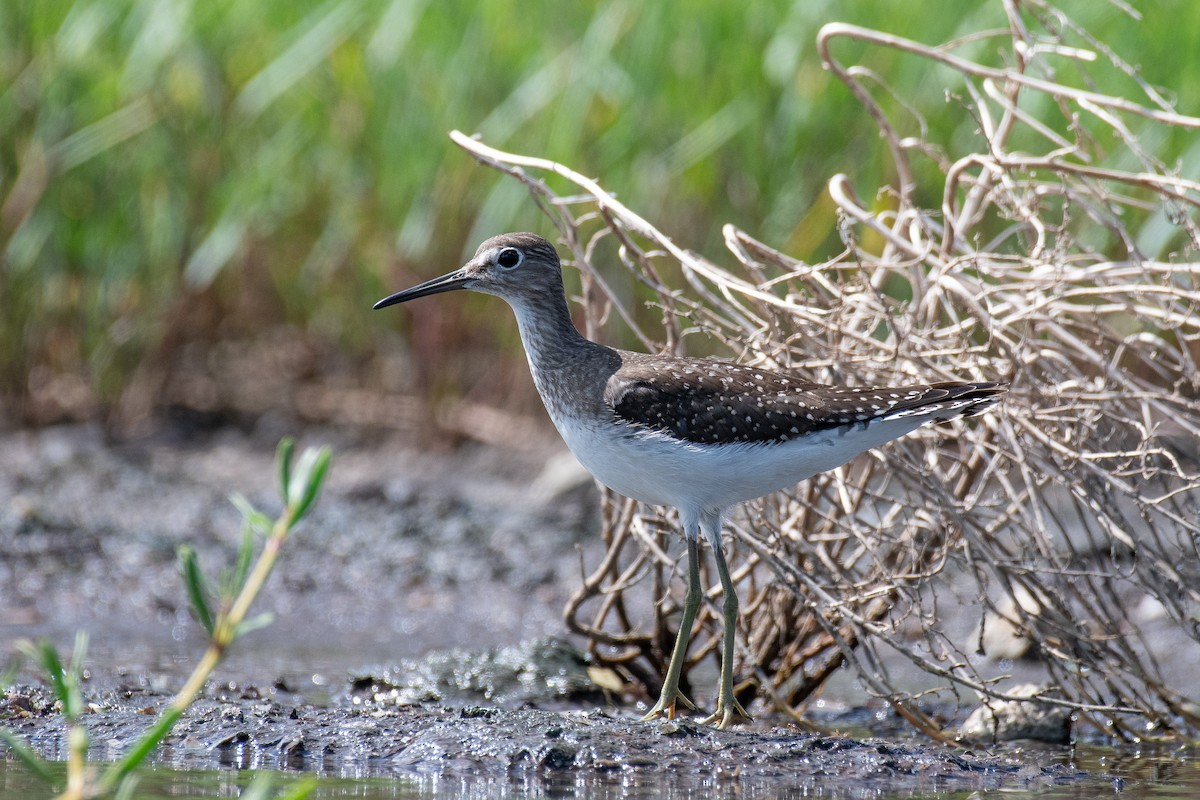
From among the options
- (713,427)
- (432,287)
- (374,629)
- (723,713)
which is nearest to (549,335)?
(432,287)

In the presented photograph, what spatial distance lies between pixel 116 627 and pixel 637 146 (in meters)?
4.01

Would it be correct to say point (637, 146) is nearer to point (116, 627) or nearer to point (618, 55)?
point (618, 55)

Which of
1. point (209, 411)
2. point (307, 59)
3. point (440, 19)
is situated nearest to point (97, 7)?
point (307, 59)

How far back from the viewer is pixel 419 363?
31.3ft

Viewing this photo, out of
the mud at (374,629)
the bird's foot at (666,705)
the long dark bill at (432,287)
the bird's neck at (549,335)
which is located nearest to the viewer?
the mud at (374,629)

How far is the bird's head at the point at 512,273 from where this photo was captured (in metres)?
5.34

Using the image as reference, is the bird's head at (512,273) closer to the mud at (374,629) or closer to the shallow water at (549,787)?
the mud at (374,629)

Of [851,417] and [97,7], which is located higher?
[97,7]

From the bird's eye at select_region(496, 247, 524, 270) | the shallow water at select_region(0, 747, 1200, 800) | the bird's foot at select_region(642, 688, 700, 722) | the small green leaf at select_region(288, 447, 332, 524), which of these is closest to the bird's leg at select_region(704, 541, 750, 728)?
the bird's foot at select_region(642, 688, 700, 722)

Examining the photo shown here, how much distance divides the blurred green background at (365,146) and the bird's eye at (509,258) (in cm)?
308

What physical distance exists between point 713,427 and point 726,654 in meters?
0.80

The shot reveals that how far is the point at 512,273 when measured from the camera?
5344mm

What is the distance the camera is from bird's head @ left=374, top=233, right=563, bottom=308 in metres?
5.34

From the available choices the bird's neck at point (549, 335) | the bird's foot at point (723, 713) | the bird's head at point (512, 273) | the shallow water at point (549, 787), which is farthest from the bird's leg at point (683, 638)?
the bird's head at point (512, 273)
